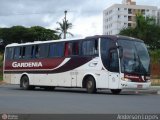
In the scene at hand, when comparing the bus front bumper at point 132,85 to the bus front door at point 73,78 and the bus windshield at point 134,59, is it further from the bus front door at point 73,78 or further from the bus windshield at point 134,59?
the bus front door at point 73,78

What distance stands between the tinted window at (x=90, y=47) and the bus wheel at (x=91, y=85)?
1.42 meters

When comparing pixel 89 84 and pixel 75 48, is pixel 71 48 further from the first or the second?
pixel 89 84

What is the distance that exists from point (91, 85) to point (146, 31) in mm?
59463

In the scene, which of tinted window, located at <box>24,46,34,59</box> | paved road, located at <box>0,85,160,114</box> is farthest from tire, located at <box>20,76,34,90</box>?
paved road, located at <box>0,85,160,114</box>

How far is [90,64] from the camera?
26266mm

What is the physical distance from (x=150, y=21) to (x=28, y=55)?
2313 inches

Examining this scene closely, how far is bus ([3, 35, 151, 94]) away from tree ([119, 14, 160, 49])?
54.2 m

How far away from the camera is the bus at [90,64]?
25.0 metres

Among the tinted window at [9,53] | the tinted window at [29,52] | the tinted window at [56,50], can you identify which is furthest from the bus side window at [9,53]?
the tinted window at [56,50]

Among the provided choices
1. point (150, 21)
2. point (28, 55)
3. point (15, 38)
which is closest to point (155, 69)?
point (28, 55)

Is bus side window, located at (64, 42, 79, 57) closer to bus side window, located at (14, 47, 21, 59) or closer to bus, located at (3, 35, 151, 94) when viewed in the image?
bus, located at (3, 35, 151, 94)

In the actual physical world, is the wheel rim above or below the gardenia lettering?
below

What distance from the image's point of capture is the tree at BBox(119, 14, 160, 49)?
83.6 metres

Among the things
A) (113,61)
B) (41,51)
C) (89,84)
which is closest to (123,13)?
(41,51)
